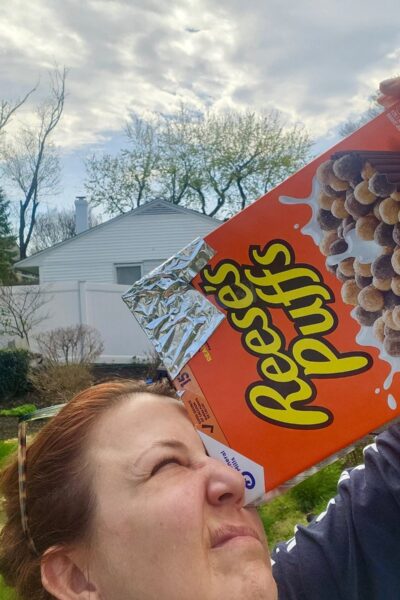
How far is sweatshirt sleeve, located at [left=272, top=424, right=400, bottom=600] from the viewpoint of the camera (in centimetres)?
130

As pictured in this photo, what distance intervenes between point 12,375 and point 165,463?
8726mm

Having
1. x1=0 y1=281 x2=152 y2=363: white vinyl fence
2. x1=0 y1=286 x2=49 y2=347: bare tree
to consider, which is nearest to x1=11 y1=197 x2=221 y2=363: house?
x1=0 y1=281 x2=152 y2=363: white vinyl fence

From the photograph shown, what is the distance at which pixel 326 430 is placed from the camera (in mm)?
1060

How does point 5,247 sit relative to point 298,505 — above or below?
above

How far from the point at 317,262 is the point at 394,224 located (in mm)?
167

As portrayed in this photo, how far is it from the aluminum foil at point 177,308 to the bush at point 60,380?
678 centimetres

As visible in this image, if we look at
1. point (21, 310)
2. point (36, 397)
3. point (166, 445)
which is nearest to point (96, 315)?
point (21, 310)

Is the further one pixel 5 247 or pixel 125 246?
pixel 5 247

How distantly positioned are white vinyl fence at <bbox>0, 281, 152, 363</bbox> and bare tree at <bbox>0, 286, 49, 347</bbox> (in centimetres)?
10

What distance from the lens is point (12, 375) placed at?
9.13 m

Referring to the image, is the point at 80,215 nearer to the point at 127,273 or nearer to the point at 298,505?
the point at 127,273

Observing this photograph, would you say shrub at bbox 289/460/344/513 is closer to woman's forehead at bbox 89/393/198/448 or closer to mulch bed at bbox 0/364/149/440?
woman's forehead at bbox 89/393/198/448

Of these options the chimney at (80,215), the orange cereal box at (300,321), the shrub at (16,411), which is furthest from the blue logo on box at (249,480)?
the chimney at (80,215)


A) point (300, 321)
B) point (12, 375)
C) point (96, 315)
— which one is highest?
point (300, 321)
